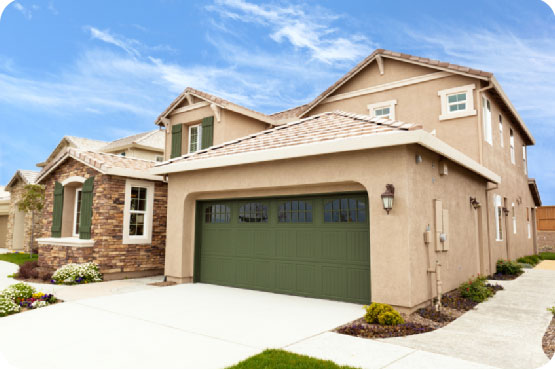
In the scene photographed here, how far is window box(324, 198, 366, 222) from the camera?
7832 millimetres

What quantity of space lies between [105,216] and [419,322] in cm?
924

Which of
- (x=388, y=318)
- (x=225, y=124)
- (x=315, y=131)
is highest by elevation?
(x=225, y=124)

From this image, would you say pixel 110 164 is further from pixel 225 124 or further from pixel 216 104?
pixel 216 104

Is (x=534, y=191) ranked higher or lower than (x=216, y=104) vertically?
Result: lower

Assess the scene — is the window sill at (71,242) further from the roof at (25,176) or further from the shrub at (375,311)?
the roof at (25,176)

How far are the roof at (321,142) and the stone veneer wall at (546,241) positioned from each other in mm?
16886

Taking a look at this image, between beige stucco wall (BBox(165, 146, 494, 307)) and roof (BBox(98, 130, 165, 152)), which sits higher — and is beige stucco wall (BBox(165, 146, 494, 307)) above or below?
below

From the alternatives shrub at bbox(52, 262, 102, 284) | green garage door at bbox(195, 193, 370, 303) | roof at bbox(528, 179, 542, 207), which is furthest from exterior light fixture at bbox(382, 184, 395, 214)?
roof at bbox(528, 179, 542, 207)

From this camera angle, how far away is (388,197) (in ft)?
22.2

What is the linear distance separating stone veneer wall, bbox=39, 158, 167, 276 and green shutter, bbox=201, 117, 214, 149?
2622 millimetres

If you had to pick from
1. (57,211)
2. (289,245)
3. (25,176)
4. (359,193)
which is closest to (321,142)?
(359,193)

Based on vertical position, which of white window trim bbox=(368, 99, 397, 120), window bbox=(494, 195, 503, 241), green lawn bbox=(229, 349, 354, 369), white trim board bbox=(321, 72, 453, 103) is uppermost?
white trim board bbox=(321, 72, 453, 103)

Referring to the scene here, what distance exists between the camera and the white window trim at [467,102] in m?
11.7

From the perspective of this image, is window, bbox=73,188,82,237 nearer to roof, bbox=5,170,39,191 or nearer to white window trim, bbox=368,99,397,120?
white window trim, bbox=368,99,397,120
